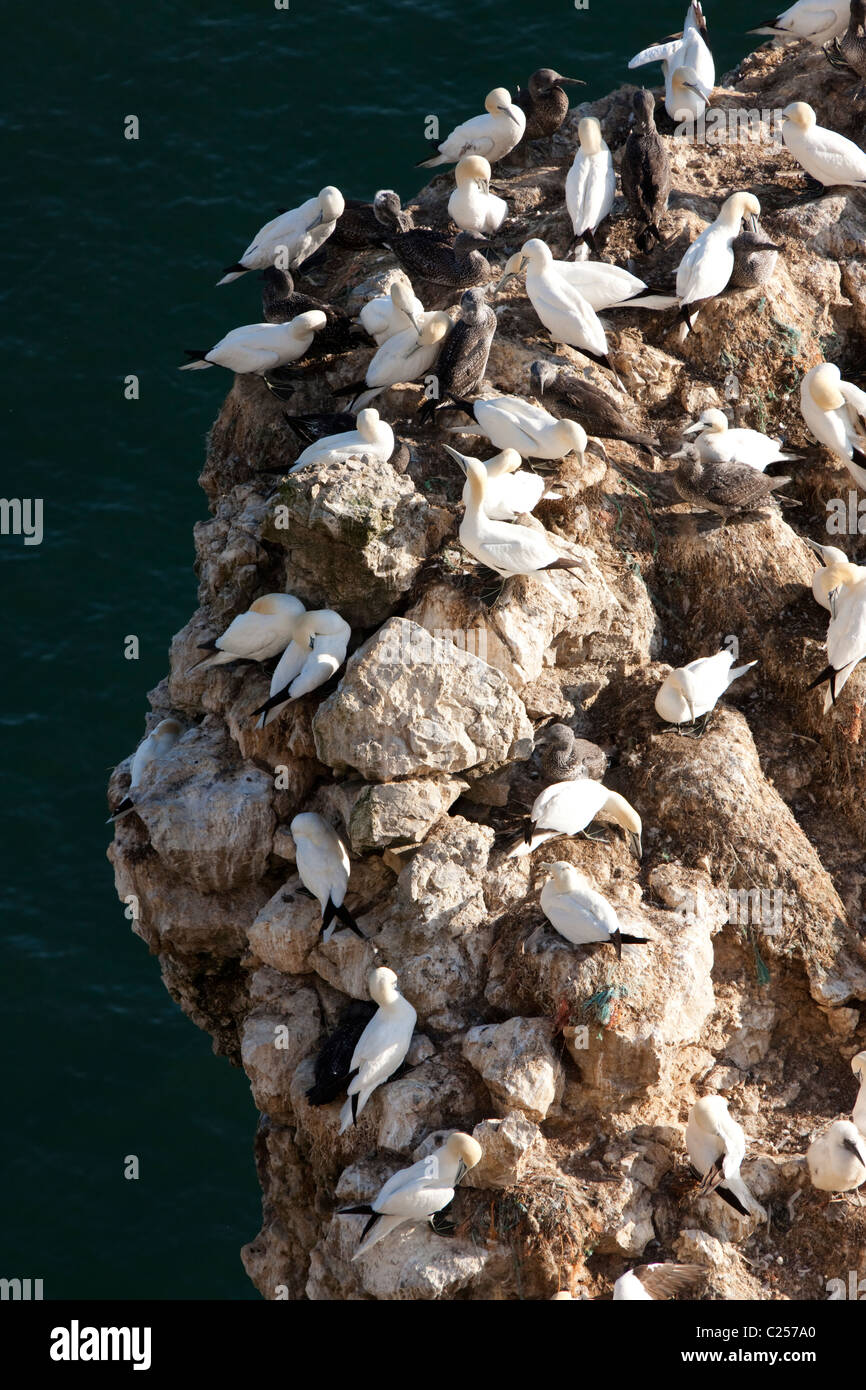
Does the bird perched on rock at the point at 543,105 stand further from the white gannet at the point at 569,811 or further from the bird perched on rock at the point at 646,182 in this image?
the white gannet at the point at 569,811

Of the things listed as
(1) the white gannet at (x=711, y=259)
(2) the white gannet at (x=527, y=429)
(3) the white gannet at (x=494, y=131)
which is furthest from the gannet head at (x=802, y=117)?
(2) the white gannet at (x=527, y=429)

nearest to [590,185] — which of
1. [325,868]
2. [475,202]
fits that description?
[475,202]

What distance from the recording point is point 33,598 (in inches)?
896

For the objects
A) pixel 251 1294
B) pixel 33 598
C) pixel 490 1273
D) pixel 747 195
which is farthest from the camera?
pixel 33 598

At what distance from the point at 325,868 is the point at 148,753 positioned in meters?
2.51

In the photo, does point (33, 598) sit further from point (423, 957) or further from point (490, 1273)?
point (490, 1273)

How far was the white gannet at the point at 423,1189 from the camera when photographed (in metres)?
11.1

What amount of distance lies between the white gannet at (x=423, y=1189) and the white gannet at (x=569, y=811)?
95.8 inches

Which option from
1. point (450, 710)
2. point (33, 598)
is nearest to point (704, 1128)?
point (450, 710)

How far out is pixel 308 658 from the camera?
43.9 feet

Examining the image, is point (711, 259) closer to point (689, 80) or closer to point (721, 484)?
point (721, 484)

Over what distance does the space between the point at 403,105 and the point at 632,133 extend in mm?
10580

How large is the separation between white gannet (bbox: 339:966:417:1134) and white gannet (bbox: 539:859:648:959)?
50.0 inches

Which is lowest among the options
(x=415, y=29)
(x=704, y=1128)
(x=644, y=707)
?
(x=704, y=1128)
